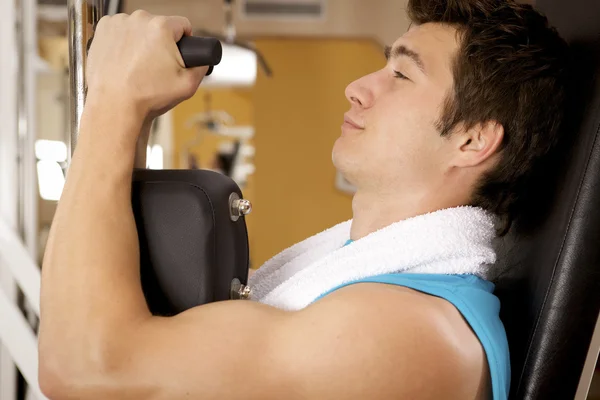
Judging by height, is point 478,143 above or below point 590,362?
above

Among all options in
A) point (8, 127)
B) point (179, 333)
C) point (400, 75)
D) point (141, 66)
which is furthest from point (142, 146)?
point (8, 127)

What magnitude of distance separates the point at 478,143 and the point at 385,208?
0.55 feet

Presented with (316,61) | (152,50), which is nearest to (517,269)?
(152,50)

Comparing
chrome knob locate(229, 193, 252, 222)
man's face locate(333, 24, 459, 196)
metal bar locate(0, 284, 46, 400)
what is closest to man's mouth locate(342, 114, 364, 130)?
man's face locate(333, 24, 459, 196)

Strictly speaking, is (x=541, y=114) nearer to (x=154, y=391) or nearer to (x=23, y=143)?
(x=154, y=391)

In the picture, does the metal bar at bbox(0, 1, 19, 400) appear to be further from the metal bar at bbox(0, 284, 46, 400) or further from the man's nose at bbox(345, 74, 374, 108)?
the man's nose at bbox(345, 74, 374, 108)

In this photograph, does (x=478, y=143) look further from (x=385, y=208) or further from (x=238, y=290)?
(x=238, y=290)

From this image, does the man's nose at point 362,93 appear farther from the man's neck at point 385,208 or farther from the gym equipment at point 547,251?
the gym equipment at point 547,251

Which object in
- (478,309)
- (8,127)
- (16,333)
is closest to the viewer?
(478,309)

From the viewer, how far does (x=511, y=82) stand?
100 centimetres

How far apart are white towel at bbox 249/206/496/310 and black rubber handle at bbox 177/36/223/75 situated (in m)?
0.31

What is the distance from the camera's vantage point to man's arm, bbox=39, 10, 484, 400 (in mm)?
732

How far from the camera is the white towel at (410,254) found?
91 cm

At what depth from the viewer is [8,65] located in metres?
1.63
